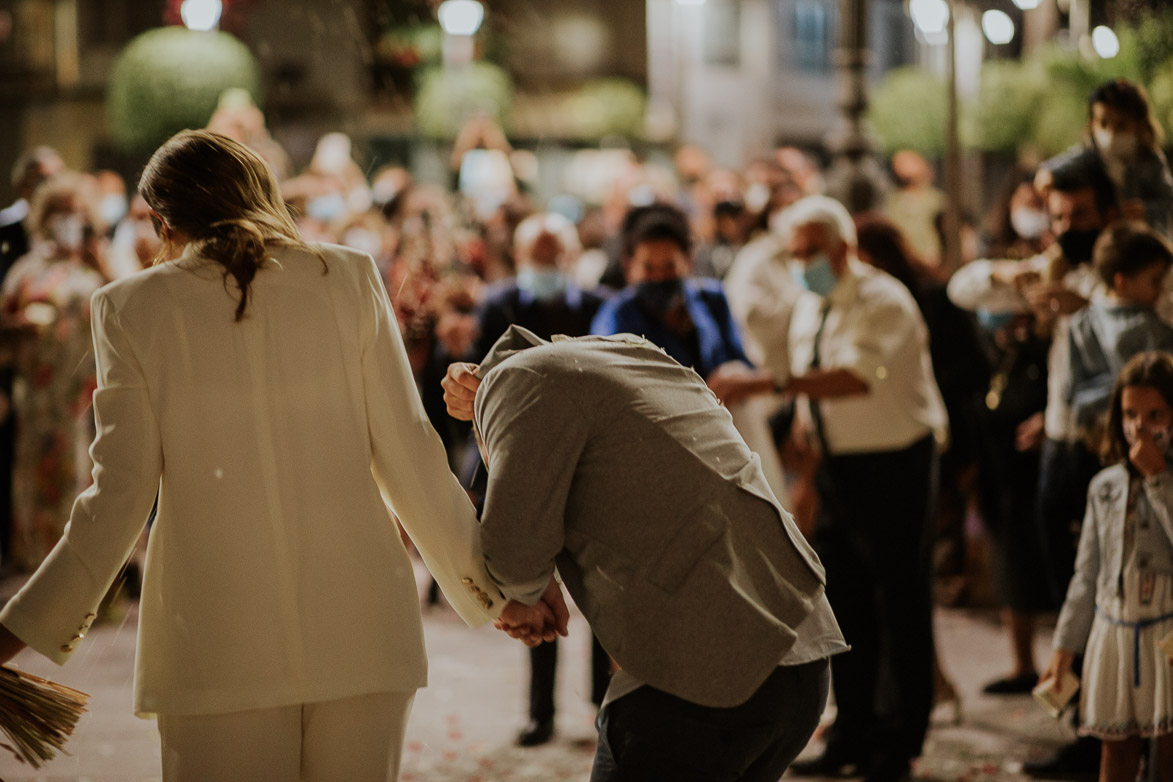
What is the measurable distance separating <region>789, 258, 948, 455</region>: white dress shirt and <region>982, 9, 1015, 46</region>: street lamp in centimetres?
978

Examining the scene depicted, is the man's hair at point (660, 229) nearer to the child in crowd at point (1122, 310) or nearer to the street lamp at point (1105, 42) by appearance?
the child in crowd at point (1122, 310)

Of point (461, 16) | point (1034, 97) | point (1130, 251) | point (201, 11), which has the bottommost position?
point (1130, 251)

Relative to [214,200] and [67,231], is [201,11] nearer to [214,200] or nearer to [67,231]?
[67,231]

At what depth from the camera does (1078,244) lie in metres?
5.28

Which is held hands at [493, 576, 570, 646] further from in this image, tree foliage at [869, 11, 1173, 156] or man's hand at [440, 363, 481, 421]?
tree foliage at [869, 11, 1173, 156]

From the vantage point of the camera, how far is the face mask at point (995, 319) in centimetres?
611

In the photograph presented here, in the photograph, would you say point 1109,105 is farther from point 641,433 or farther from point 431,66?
point 431,66

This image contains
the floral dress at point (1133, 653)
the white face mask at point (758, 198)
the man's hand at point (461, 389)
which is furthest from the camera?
the white face mask at point (758, 198)

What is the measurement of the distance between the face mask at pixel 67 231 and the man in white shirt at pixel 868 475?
4376mm

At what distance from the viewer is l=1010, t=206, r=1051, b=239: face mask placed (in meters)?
7.80

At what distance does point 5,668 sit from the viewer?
9.50ft

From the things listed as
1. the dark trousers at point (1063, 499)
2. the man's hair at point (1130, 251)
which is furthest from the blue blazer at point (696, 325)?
the man's hair at point (1130, 251)

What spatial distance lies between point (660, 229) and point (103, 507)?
3.55 m

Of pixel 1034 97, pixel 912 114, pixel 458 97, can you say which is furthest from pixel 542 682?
pixel 458 97
